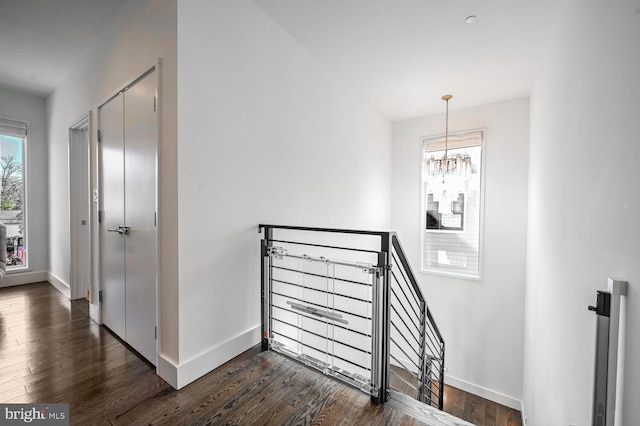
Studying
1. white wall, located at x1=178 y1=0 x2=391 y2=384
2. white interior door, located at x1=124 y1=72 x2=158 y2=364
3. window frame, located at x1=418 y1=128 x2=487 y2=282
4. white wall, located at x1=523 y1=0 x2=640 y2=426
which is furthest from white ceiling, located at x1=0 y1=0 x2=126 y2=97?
window frame, located at x1=418 y1=128 x2=487 y2=282

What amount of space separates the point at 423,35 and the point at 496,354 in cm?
415

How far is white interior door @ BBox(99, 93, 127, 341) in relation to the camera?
227 centimetres

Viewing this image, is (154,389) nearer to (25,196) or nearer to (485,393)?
(25,196)

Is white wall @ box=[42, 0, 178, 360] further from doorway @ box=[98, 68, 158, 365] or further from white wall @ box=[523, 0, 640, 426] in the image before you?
white wall @ box=[523, 0, 640, 426]

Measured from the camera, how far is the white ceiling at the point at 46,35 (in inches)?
86.6

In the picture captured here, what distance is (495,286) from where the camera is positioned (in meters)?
3.91

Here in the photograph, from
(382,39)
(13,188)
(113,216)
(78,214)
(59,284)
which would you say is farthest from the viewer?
(13,188)

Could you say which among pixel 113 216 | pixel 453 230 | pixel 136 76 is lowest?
pixel 453 230

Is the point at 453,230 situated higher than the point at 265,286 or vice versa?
the point at 453,230

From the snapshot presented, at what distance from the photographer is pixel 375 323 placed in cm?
166

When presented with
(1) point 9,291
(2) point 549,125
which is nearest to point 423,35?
(2) point 549,125

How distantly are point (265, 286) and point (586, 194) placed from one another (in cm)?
203

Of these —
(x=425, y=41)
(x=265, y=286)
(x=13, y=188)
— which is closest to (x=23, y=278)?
(x=13, y=188)

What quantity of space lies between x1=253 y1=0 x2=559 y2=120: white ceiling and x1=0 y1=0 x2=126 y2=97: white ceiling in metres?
1.45
